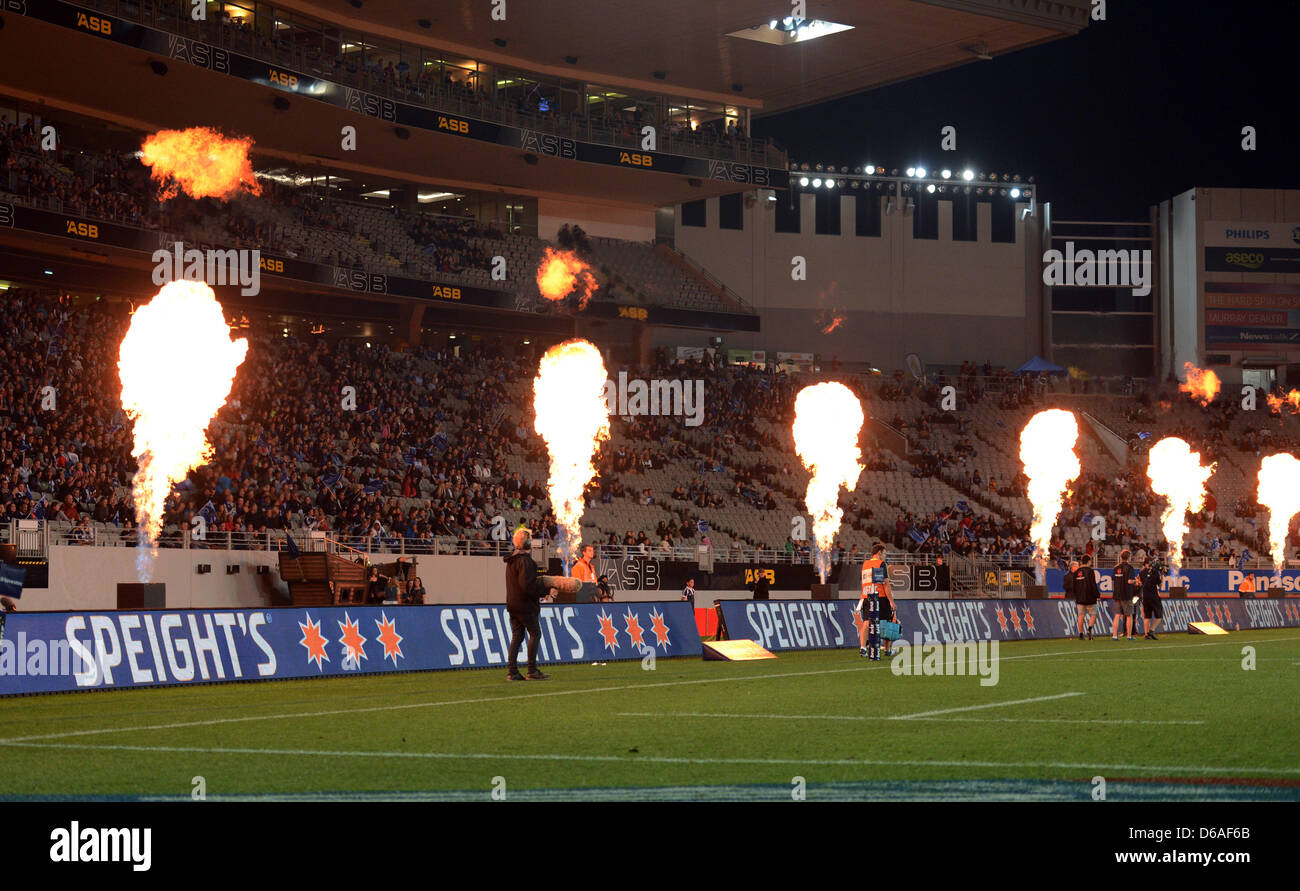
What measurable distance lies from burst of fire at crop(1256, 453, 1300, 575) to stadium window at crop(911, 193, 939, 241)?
799 inches

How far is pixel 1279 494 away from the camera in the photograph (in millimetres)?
59719

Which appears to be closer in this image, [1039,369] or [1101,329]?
[1039,369]

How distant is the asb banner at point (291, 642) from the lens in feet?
56.2

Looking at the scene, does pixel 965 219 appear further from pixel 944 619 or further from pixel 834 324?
pixel 944 619

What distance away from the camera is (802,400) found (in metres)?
50.2

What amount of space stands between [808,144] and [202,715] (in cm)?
6859

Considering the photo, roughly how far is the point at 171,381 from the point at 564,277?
2721cm

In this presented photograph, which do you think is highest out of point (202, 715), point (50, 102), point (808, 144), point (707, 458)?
point (808, 144)

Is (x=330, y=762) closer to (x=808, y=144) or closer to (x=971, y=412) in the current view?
(x=971, y=412)

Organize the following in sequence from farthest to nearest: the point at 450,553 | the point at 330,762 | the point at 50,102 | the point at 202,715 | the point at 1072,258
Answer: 1. the point at 1072,258
2. the point at 50,102
3. the point at 450,553
4. the point at 202,715
5. the point at 330,762

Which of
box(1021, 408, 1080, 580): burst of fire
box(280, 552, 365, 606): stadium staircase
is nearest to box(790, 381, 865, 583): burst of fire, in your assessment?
box(1021, 408, 1080, 580): burst of fire

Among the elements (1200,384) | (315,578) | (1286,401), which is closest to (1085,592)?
(315,578)

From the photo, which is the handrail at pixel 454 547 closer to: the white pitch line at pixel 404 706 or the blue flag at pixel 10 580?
the blue flag at pixel 10 580
